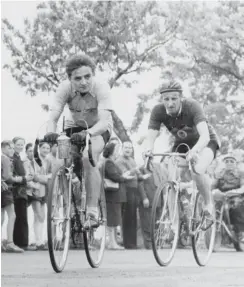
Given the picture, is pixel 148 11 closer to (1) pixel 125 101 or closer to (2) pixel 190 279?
(1) pixel 125 101

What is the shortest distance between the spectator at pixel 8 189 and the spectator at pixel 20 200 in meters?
0.04

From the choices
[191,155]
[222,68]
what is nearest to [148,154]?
[191,155]

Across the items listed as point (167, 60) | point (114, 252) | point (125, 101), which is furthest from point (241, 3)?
point (114, 252)

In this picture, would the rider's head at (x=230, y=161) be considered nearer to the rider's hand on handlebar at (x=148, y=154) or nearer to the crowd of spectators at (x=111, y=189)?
the crowd of spectators at (x=111, y=189)

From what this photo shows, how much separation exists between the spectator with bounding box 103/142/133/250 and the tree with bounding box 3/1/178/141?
21cm

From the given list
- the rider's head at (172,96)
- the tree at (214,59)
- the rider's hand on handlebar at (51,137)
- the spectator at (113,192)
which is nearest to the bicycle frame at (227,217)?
the tree at (214,59)

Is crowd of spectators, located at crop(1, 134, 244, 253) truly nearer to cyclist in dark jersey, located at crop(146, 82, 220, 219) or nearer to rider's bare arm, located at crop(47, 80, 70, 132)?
cyclist in dark jersey, located at crop(146, 82, 220, 219)

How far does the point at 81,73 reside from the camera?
4.23 metres

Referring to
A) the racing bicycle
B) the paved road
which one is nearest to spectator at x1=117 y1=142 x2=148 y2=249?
the paved road

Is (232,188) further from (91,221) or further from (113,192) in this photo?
(91,221)

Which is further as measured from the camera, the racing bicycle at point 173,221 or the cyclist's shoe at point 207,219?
the cyclist's shoe at point 207,219

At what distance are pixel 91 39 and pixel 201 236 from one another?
1.92 meters

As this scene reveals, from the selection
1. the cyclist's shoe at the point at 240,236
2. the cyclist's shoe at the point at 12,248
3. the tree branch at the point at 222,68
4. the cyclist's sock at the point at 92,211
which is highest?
the tree branch at the point at 222,68

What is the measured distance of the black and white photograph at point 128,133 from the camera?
13.6 ft
